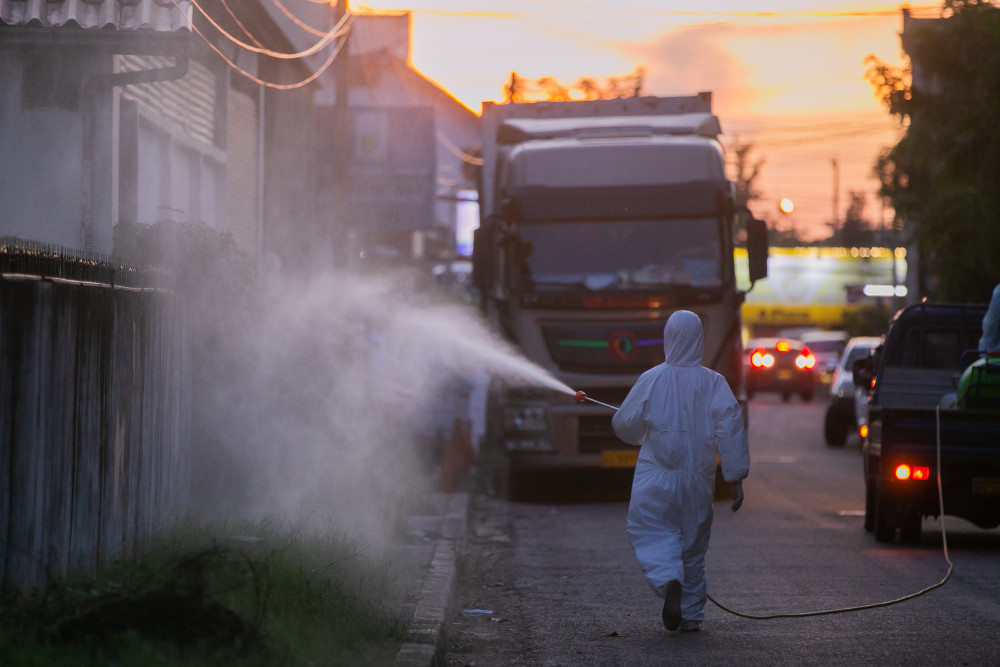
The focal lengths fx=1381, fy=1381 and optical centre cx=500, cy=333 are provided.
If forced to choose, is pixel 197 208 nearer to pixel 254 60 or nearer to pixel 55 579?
pixel 254 60

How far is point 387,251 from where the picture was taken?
129ft

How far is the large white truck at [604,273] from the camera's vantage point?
14680mm

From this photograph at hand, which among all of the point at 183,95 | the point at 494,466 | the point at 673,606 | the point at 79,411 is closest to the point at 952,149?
the point at 494,466

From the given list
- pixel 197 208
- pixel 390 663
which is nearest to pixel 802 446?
pixel 197 208

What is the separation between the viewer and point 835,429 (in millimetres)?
24328

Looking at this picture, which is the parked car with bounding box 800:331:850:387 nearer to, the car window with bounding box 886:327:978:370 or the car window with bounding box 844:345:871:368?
the car window with bounding box 844:345:871:368

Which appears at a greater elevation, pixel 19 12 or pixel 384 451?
pixel 19 12

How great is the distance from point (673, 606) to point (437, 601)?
134 cm

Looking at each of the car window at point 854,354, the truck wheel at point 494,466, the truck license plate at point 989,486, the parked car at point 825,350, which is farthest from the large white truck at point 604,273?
the parked car at point 825,350

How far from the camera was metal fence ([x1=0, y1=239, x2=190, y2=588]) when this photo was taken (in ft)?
19.8

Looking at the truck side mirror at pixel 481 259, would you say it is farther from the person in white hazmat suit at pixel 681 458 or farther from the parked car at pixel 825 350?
the parked car at pixel 825 350

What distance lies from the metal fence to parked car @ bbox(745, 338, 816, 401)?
33.9 metres

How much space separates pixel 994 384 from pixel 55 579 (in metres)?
7.94

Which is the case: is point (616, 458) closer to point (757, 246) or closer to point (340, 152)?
point (757, 246)
